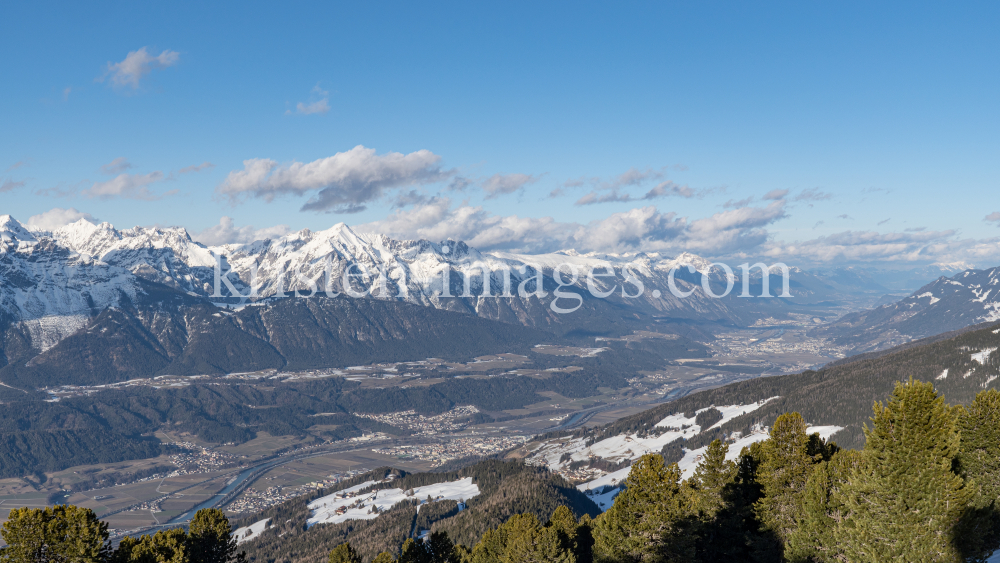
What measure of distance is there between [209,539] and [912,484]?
65.8 metres

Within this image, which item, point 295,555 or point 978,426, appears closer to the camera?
point 978,426

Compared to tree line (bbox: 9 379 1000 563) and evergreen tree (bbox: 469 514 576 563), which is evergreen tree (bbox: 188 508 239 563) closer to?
tree line (bbox: 9 379 1000 563)

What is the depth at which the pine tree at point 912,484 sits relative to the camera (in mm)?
44844

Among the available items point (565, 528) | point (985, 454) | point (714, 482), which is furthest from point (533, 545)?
point (985, 454)

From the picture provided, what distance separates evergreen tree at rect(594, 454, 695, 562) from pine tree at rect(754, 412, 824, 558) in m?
9.56

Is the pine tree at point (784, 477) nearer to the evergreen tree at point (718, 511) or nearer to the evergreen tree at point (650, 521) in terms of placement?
the evergreen tree at point (718, 511)

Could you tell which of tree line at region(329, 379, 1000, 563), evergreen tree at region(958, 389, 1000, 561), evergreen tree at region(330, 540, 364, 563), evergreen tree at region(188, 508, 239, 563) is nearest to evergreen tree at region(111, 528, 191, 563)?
evergreen tree at region(188, 508, 239, 563)

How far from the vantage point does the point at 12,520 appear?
4819 cm

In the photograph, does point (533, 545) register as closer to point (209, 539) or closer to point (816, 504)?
point (816, 504)

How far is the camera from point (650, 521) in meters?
61.9

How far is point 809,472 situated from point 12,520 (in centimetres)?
6939

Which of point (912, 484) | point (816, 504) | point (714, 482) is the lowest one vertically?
point (714, 482)

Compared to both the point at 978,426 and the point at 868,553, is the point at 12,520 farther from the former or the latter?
the point at 978,426

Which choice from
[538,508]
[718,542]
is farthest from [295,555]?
[718,542]
